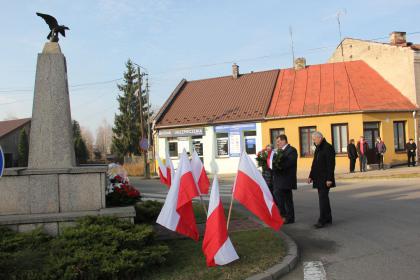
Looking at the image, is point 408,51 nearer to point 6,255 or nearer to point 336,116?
point 336,116

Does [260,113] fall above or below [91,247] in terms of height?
above

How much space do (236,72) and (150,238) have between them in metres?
30.1

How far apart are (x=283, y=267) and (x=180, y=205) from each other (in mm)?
1648

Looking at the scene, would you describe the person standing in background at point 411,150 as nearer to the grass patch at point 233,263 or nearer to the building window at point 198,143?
the building window at point 198,143

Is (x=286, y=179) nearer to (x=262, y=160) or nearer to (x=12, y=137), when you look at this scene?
(x=262, y=160)

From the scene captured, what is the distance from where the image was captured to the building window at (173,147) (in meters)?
33.5

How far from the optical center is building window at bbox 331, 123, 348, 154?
27161mm

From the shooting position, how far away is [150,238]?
623 cm

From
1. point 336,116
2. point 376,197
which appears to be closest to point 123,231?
point 376,197

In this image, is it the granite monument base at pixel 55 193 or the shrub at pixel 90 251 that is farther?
the granite monument base at pixel 55 193

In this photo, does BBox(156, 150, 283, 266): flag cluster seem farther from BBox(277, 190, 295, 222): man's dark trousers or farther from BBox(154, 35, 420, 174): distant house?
BBox(154, 35, 420, 174): distant house

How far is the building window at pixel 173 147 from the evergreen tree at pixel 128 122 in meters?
23.8

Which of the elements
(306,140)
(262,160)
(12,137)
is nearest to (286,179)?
(262,160)

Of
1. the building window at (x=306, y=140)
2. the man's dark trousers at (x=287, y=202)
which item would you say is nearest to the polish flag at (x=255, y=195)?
the man's dark trousers at (x=287, y=202)
